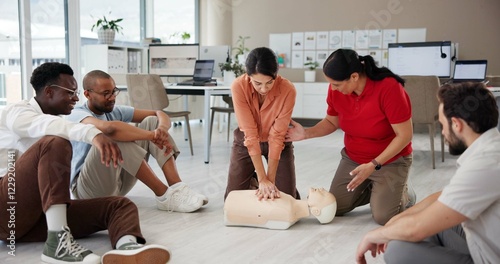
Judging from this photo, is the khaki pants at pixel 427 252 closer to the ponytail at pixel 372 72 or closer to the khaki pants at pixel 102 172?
the ponytail at pixel 372 72

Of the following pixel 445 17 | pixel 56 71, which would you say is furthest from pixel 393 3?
pixel 56 71

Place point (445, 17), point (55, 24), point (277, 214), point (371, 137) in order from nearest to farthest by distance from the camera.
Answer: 1. point (277, 214)
2. point (371, 137)
3. point (55, 24)
4. point (445, 17)

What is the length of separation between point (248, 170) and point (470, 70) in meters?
3.09

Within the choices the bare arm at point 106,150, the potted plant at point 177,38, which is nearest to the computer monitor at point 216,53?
the potted plant at point 177,38

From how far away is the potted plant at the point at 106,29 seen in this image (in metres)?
5.59

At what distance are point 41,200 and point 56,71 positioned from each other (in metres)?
0.50

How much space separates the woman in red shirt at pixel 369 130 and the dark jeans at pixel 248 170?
0.50 feet

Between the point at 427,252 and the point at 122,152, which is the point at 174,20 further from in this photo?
the point at 427,252

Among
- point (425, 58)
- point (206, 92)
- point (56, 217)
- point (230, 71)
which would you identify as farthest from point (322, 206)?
point (425, 58)

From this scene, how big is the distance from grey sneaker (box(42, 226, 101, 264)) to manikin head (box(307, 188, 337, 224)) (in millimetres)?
1014

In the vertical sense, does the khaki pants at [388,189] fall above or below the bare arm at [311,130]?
below

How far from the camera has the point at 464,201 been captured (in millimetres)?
1155

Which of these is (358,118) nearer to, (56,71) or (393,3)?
(56,71)

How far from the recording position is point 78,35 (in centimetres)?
539
